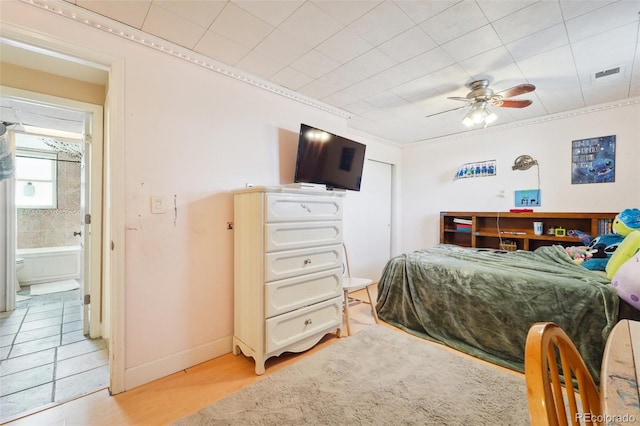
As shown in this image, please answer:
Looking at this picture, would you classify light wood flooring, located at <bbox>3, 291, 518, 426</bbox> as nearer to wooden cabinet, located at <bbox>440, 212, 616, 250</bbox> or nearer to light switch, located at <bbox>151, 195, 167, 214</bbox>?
light switch, located at <bbox>151, 195, 167, 214</bbox>

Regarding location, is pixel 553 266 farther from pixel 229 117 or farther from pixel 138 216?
pixel 138 216

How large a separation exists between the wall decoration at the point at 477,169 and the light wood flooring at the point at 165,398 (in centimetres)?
351

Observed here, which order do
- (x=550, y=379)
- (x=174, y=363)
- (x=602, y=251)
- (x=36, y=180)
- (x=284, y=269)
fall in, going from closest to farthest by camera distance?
(x=550, y=379) → (x=174, y=363) → (x=284, y=269) → (x=602, y=251) → (x=36, y=180)

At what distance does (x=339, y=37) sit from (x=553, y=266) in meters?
2.57

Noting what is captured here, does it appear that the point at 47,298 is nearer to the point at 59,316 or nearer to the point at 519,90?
the point at 59,316

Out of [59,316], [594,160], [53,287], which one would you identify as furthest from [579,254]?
[53,287]

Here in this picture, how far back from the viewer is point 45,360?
2.11m

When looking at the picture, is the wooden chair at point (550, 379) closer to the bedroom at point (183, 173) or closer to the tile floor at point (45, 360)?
the bedroom at point (183, 173)

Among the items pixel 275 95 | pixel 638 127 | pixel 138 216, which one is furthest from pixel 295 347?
pixel 638 127

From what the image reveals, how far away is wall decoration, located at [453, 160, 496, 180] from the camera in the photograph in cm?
389

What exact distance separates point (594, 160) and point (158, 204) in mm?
4513

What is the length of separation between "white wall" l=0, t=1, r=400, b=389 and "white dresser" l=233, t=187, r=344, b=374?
0.20 meters

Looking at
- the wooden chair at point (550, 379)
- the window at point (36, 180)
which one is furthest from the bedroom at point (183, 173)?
the window at point (36, 180)

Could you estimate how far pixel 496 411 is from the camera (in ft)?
5.18
